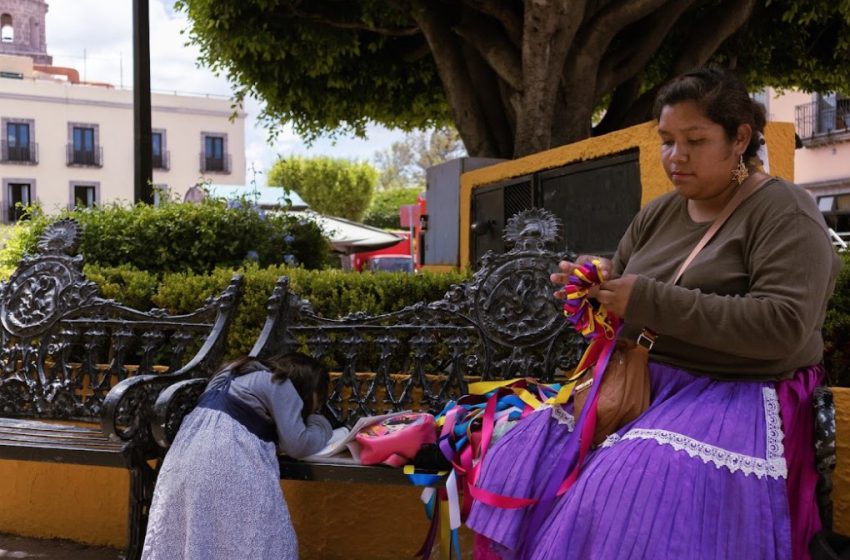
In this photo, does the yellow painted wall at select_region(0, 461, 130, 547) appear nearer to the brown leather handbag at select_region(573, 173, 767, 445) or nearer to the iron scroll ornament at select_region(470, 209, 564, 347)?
the iron scroll ornament at select_region(470, 209, 564, 347)

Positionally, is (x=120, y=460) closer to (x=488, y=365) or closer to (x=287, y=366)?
(x=287, y=366)

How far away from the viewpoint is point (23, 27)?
3027 inches

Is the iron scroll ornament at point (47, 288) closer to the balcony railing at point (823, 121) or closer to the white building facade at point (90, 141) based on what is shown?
the balcony railing at point (823, 121)

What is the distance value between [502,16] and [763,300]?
21.9ft

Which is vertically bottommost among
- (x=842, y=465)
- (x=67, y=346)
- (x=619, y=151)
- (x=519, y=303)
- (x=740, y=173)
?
(x=842, y=465)

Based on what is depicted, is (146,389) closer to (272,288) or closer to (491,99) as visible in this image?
(272,288)

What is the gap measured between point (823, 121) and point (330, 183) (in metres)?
26.4

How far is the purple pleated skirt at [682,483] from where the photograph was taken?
2088 mm

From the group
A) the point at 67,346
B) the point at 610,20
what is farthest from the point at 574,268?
the point at 610,20

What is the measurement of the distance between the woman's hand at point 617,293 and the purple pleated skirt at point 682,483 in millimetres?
305

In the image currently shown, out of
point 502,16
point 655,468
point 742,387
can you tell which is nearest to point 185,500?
point 655,468

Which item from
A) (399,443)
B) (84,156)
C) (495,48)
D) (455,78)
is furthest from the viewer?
(84,156)

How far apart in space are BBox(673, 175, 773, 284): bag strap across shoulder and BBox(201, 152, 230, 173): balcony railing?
50.9 m

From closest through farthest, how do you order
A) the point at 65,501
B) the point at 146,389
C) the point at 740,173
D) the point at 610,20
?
the point at 740,173 → the point at 146,389 → the point at 65,501 → the point at 610,20
